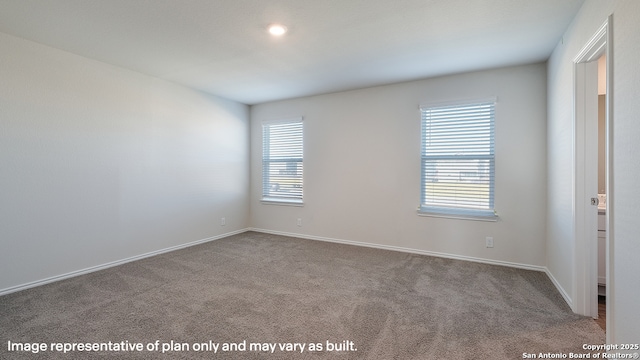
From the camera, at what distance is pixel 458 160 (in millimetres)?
3635

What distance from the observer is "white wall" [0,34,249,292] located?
2.68m

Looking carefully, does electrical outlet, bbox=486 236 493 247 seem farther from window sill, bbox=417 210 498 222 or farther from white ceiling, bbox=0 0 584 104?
white ceiling, bbox=0 0 584 104

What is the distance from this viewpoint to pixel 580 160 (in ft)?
7.22

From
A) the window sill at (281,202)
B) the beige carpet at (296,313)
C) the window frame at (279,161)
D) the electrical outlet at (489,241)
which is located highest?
the window frame at (279,161)

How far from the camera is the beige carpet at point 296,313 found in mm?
1827

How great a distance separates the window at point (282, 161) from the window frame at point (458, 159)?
2067mm

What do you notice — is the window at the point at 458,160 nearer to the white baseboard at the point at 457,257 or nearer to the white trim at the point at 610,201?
the white baseboard at the point at 457,257

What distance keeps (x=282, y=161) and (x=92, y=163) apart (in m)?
2.74

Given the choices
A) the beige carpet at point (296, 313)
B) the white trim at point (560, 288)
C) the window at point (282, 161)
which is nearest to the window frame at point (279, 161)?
the window at point (282, 161)

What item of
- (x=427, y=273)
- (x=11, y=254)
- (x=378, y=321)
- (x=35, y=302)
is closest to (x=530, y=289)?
(x=427, y=273)

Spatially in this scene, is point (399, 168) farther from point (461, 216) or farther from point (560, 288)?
point (560, 288)

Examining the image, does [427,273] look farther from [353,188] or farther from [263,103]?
[263,103]

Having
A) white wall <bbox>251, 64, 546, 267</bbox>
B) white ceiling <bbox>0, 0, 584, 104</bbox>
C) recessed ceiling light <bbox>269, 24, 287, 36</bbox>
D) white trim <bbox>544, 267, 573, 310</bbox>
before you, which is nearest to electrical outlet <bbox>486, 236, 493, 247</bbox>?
white wall <bbox>251, 64, 546, 267</bbox>

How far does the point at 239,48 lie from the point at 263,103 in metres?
2.34
